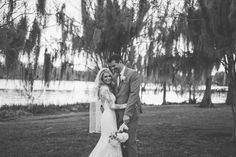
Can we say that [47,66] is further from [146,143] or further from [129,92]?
[129,92]

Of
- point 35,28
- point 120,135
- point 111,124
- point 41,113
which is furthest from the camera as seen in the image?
point 41,113

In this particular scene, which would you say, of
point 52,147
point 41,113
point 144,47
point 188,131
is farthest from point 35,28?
point 41,113

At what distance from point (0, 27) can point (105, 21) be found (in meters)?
2.76

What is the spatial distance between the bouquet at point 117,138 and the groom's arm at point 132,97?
21 centimetres

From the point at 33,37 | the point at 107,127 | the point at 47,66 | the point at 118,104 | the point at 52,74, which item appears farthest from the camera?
the point at 52,74

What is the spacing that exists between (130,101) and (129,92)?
0.30 metres

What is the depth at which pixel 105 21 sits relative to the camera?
7.67m

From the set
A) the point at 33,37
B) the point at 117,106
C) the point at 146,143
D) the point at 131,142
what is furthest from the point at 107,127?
the point at 33,37

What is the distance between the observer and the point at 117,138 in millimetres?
3748

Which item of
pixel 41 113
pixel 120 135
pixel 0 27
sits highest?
pixel 0 27

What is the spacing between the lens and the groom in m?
3.79

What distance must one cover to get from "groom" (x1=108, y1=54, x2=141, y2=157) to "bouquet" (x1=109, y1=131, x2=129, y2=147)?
91mm

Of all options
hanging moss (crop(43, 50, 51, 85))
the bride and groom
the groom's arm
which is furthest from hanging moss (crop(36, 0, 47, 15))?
the groom's arm

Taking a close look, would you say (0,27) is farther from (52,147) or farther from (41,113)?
(41,113)
